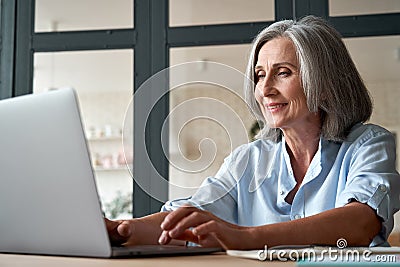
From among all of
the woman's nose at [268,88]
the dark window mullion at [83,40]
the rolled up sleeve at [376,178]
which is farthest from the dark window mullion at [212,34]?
the rolled up sleeve at [376,178]

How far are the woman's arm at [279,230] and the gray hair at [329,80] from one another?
0.38 m

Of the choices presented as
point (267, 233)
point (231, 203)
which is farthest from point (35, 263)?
point (231, 203)

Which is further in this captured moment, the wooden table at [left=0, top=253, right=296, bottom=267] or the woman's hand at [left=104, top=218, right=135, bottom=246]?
the woman's hand at [left=104, top=218, right=135, bottom=246]

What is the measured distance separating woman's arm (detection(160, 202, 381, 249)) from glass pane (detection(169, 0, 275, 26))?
5.36 feet

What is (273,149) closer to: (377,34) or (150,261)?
(150,261)

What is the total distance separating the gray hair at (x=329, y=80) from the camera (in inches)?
70.2

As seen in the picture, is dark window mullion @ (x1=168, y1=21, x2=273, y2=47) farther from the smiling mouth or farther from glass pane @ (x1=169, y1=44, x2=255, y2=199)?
the smiling mouth

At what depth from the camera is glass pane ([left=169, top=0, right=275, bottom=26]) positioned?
2.92 m

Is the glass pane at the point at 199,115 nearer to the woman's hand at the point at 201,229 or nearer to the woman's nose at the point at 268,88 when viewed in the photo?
the woman's nose at the point at 268,88

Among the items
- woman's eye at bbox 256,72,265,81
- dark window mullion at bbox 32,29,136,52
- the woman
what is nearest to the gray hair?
the woman

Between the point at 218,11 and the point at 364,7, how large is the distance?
0.63 m

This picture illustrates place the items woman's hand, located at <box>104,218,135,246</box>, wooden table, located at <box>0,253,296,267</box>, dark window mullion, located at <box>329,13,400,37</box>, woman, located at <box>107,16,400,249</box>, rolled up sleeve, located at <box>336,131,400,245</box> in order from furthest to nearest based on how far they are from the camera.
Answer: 1. dark window mullion, located at <box>329,13,400,37</box>
2. woman, located at <box>107,16,400,249</box>
3. rolled up sleeve, located at <box>336,131,400,245</box>
4. woman's hand, located at <box>104,218,135,246</box>
5. wooden table, located at <box>0,253,296,267</box>

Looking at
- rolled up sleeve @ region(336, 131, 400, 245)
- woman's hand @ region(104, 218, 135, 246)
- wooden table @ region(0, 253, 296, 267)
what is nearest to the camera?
wooden table @ region(0, 253, 296, 267)

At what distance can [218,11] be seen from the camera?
2.98m
